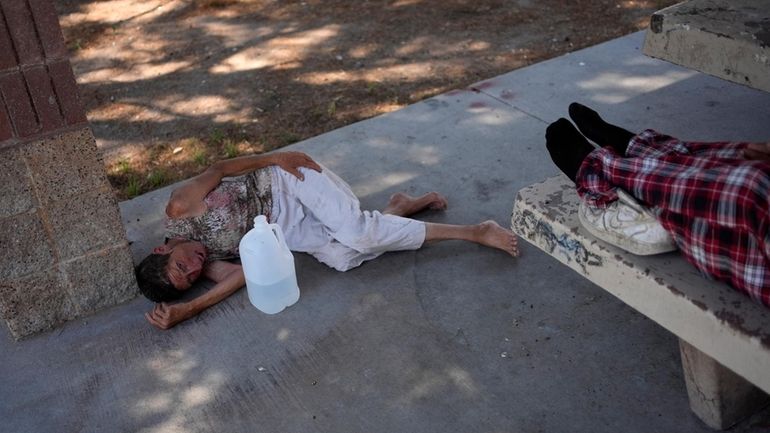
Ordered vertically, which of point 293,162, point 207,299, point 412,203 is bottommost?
point 207,299

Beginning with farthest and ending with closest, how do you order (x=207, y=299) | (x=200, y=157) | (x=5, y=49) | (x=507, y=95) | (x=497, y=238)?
(x=507, y=95), (x=200, y=157), (x=497, y=238), (x=207, y=299), (x=5, y=49)

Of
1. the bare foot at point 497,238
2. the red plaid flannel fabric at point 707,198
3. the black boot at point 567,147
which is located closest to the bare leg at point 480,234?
the bare foot at point 497,238

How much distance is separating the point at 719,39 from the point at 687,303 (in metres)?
1.33

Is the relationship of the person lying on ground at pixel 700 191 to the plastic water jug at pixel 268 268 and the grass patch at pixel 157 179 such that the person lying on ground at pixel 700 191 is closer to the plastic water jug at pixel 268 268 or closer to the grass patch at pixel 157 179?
the plastic water jug at pixel 268 268

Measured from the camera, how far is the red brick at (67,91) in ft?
9.56

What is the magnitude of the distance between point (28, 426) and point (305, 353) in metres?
1.07

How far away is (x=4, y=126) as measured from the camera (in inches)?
114

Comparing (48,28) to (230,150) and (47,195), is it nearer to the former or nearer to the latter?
(47,195)

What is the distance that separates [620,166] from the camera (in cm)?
251

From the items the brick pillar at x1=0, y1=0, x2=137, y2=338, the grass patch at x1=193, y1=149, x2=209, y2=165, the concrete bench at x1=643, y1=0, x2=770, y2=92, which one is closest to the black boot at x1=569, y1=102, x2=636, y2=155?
the concrete bench at x1=643, y1=0, x2=770, y2=92

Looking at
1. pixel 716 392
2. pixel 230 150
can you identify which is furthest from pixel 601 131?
pixel 230 150

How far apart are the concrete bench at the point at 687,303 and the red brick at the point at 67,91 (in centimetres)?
173

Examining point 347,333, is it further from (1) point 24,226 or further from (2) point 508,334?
(1) point 24,226

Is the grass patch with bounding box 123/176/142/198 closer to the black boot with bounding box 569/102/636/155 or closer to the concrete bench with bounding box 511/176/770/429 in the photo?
the concrete bench with bounding box 511/176/770/429
